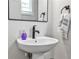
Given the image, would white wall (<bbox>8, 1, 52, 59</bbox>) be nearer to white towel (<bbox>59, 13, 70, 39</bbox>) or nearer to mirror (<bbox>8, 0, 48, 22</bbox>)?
mirror (<bbox>8, 0, 48, 22</bbox>)

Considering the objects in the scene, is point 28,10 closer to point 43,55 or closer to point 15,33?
point 15,33

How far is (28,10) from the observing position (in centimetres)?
193

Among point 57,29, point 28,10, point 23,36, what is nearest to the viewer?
point 23,36

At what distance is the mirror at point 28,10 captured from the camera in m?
1.81

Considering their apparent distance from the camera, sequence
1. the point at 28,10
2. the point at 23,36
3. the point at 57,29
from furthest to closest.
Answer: the point at 57,29
the point at 28,10
the point at 23,36

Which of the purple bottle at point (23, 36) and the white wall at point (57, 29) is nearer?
the purple bottle at point (23, 36)

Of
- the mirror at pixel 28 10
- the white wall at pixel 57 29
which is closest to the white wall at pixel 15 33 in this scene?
the mirror at pixel 28 10

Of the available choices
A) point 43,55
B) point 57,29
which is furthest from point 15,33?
point 57,29

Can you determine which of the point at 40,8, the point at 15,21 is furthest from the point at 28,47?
the point at 40,8

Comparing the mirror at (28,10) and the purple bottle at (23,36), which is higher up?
the mirror at (28,10)

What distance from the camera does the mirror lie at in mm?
1807

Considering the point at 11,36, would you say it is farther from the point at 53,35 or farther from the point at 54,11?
the point at 54,11

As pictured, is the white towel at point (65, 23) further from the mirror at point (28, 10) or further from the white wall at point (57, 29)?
the mirror at point (28, 10)
